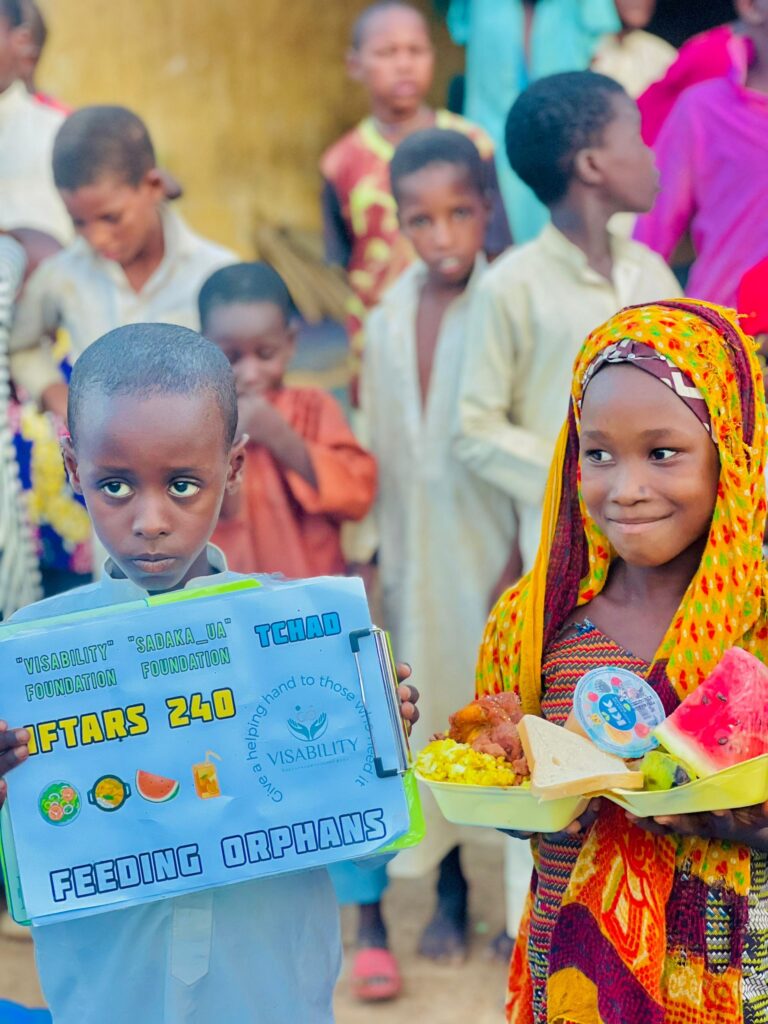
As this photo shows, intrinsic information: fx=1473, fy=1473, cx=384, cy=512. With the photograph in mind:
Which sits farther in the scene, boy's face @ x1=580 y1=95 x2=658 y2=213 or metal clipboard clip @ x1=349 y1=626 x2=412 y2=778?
boy's face @ x1=580 y1=95 x2=658 y2=213

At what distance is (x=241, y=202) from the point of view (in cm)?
767

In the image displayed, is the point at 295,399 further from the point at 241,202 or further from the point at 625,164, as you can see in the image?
the point at 241,202

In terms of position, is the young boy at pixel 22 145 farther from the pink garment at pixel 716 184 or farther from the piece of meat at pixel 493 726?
the piece of meat at pixel 493 726

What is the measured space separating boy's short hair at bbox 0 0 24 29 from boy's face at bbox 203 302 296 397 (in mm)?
1788

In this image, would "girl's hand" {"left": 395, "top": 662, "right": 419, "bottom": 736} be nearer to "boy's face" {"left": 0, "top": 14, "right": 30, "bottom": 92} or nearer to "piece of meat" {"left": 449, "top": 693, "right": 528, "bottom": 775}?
"piece of meat" {"left": 449, "top": 693, "right": 528, "bottom": 775}

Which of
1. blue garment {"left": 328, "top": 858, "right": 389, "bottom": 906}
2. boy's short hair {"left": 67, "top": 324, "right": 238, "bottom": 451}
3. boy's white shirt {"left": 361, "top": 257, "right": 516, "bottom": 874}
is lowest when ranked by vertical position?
blue garment {"left": 328, "top": 858, "right": 389, "bottom": 906}

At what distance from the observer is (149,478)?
2.09 meters

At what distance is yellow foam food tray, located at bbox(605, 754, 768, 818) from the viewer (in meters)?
1.87

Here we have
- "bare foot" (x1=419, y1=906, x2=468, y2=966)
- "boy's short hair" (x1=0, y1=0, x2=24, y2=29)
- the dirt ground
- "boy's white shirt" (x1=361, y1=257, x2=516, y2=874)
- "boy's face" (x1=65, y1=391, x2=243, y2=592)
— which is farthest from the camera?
"boy's short hair" (x1=0, y1=0, x2=24, y2=29)

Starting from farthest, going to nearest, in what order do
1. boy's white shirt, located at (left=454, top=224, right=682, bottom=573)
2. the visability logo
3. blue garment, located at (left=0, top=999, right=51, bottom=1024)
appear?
boy's white shirt, located at (left=454, top=224, right=682, bottom=573) < blue garment, located at (left=0, top=999, right=51, bottom=1024) < the visability logo

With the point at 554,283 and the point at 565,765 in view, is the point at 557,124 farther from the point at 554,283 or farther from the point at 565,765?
the point at 565,765

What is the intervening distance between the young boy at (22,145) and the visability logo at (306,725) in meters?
3.28

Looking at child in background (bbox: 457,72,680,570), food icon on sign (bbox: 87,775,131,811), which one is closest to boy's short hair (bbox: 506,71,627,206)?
child in background (bbox: 457,72,680,570)

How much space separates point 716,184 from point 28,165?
7.79 ft
